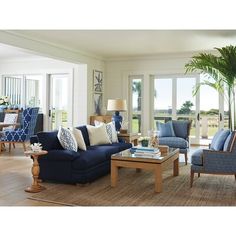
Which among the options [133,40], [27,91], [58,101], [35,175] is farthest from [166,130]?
[27,91]

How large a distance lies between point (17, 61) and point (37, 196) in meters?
6.97

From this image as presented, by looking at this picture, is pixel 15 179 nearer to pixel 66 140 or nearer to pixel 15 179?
pixel 15 179

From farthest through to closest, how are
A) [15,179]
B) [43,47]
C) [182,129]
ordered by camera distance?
1. [43,47]
2. [182,129]
3. [15,179]

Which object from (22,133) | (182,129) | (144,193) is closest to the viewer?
(144,193)

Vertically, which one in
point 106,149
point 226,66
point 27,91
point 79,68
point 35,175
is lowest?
point 35,175

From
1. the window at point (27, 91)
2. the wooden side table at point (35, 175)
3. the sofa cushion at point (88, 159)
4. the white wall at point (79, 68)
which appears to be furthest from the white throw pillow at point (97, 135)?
the window at point (27, 91)

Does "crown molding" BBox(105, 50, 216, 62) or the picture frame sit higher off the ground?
"crown molding" BBox(105, 50, 216, 62)

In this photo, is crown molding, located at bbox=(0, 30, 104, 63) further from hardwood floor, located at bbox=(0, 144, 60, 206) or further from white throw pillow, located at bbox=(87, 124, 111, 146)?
hardwood floor, located at bbox=(0, 144, 60, 206)

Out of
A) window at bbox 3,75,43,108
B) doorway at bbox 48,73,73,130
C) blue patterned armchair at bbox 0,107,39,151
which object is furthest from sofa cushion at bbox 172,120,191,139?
window at bbox 3,75,43,108

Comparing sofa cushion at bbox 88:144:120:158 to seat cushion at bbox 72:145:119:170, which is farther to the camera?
sofa cushion at bbox 88:144:120:158

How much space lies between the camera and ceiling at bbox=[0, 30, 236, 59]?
20.1ft

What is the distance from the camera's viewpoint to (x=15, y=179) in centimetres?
478

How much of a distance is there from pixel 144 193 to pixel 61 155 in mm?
1259
